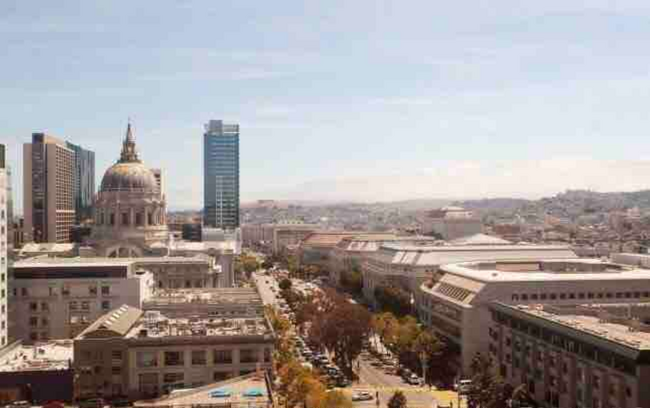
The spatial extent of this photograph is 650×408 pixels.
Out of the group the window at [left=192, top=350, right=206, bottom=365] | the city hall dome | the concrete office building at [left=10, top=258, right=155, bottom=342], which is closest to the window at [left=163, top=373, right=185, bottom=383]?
the window at [left=192, top=350, right=206, bottom=365]

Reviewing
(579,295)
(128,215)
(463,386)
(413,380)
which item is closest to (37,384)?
(413,380)

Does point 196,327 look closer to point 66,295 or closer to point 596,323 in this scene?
point 596,323

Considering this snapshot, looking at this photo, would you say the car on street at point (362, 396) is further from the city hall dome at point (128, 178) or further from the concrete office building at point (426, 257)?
the city hall dome at point (128, 178)

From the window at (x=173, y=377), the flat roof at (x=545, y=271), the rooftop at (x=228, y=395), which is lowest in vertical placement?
the window at (x=173, y=377)

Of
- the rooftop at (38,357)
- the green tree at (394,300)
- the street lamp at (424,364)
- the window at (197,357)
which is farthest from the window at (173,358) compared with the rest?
the green tree at (394,300)

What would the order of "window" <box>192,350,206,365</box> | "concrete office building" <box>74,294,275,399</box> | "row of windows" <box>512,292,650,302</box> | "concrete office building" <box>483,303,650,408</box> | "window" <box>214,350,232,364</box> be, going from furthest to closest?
"row of windows" <box>512,292,650,302</box> → "window" <box>214,350,232,364</box> → "window" <box>192,350,206,365</box> → "concrete office building" <box>74,294,275,399</box> → "concrete office building" <box>483,303,650,408</box>

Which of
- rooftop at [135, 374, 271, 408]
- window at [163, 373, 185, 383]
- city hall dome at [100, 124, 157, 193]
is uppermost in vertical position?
city hall dome at [100, 124, 157, 193]

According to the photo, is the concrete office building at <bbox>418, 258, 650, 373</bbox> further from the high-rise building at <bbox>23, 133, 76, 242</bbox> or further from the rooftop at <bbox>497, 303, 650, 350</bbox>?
the high-rise building at <bbox>23, 133, 76, 242</bbox>
